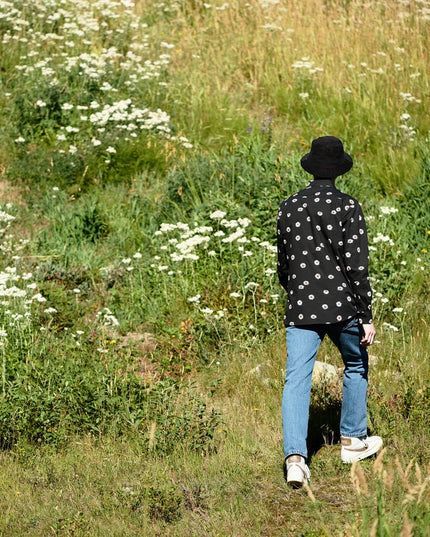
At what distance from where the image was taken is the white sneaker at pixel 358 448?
15.1 feet

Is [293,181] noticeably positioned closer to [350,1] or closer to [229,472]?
[229,472]

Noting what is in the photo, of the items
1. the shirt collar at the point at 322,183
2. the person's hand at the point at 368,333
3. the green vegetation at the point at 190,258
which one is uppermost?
the shirt collar at the point at 322,183

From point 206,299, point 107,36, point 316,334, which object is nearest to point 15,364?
point 206,299

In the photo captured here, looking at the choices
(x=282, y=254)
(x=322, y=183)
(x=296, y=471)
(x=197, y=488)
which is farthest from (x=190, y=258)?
(x=296, y=471)

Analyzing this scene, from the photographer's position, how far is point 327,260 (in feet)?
14.2

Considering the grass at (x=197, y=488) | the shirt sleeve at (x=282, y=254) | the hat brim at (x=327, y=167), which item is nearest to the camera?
the grass at (x=197, y=488)

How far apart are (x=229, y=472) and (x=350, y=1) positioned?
10081mm

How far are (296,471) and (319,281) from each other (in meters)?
1.09

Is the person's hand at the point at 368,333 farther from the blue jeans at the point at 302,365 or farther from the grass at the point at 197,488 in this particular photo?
the grass at the point at 197,488

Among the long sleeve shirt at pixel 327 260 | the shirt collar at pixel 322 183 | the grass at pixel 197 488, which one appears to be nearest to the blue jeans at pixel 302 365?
the long sleeve shirt at pixel 327 260

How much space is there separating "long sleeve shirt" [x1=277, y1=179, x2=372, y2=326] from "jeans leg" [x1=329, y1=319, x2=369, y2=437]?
19 centimetres

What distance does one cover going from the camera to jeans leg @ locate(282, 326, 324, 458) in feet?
14.3

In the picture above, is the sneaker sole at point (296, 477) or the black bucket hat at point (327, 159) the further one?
the black bucket hat at point (327, 159)

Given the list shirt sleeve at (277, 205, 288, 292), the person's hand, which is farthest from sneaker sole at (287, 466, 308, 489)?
shirt sleeve at (277, 205, 288, 292)
